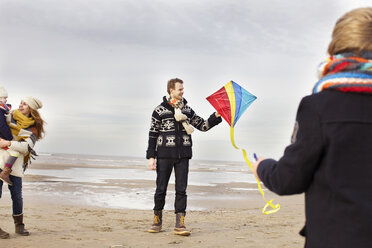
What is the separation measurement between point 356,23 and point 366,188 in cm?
66

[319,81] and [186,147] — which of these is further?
[186,147]

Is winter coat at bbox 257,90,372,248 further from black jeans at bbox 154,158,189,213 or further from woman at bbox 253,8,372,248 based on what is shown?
black jeans at bbox 154,158,189,213

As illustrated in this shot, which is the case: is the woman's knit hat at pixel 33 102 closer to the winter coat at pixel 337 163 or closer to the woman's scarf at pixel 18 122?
the woman's scarf at pixel 18 122

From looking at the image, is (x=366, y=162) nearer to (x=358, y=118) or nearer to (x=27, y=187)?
(x=358, y=118)

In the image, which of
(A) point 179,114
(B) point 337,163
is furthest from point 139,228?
(B) point 337,163

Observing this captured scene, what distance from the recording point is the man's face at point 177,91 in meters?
6.44

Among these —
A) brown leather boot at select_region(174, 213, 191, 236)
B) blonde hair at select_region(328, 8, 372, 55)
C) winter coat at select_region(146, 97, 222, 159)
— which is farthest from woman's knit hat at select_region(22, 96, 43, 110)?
blonde hair at select_region(328, 8, 372, 55)

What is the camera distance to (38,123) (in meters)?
5.94

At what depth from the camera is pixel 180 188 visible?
20.8ft

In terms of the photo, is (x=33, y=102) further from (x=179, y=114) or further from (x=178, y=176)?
(x=178, y=176)

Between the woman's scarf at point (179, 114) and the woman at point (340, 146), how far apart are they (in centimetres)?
458

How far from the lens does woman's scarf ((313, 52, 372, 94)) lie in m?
1.68

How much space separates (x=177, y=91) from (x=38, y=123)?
2.05 meters

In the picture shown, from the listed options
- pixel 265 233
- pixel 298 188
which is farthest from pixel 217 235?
pixel 298 188
